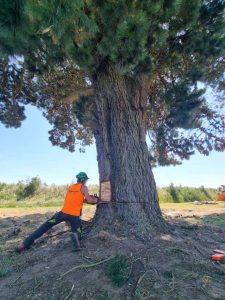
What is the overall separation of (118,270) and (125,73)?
327 centimetres

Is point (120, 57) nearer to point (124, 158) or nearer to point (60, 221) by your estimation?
point (124, 158)

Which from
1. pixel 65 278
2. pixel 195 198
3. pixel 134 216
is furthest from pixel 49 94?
pixel 195 198

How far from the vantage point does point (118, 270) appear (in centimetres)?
377

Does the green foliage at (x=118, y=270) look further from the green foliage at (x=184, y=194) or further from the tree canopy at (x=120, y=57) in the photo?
the green foliage at (x=184, y=194)

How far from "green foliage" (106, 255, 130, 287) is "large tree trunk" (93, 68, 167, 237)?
89 cm

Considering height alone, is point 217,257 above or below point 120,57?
below

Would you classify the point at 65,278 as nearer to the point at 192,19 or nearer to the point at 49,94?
the point at 192,19

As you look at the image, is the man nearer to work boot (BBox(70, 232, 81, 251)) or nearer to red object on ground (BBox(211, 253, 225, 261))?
work boot (BBox(70, 232, 81, 251))

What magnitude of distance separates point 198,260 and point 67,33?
3985 millimetres

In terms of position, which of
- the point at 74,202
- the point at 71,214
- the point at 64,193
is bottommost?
the point at 71,214

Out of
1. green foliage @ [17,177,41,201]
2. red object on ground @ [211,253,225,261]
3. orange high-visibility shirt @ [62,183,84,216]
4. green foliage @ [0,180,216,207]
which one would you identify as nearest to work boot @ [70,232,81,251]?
orange high-visibility shirt @ [62,183,84,216]

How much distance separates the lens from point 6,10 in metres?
3.99

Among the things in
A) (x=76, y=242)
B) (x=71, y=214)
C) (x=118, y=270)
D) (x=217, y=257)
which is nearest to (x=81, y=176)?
(x=71, y=214)

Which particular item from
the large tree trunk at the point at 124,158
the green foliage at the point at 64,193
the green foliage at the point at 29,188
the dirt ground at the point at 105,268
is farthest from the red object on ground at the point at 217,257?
the green foliage at the point at 29,188
